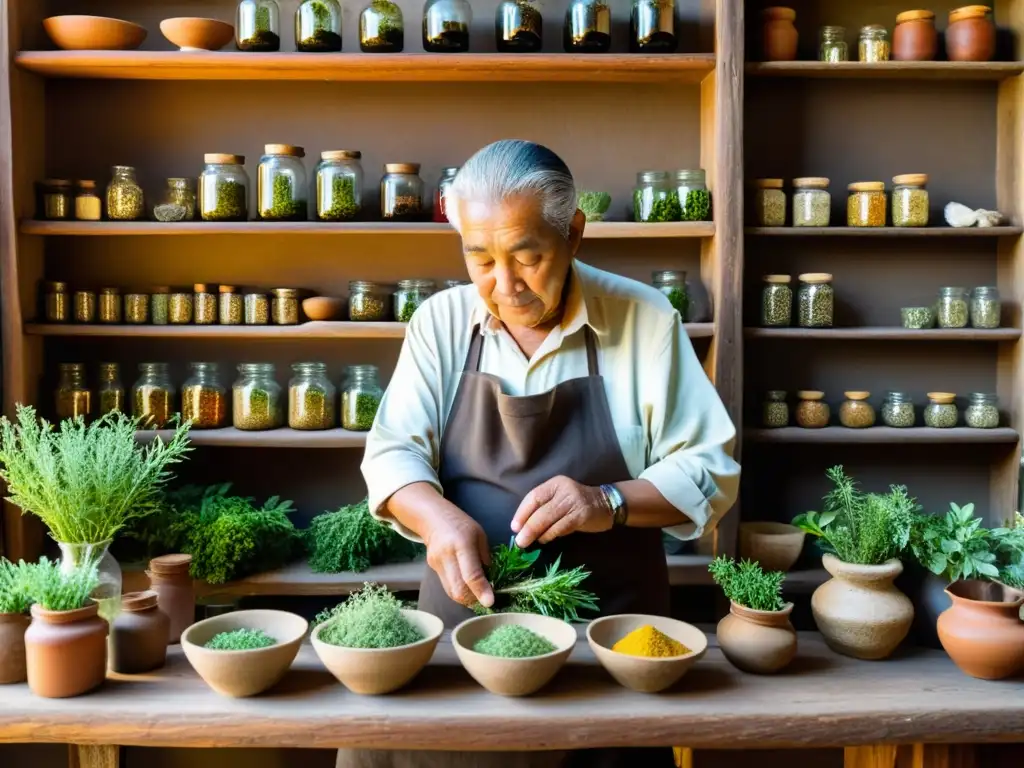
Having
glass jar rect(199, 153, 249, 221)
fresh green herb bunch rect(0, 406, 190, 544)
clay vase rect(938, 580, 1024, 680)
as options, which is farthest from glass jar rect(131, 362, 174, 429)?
clay vase rect(938, 580, 1024, 680)

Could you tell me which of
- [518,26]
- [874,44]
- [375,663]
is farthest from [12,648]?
[874,44]

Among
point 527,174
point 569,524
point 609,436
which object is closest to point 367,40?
point 527,174

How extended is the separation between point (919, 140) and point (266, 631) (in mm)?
2825

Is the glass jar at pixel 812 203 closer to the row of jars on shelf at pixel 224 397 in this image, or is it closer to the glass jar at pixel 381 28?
the glass jar at pixel 381 28

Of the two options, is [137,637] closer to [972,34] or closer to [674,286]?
[674,286]

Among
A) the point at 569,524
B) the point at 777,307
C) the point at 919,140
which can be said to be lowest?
the point at 569,524

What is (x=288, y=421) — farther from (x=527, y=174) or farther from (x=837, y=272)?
(x=837, y=272)

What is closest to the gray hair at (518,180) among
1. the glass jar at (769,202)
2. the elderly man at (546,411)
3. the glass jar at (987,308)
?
the elderly man at (546,411)

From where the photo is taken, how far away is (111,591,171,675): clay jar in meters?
1.47

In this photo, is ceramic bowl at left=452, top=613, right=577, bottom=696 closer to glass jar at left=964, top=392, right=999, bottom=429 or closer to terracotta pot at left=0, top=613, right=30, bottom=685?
terracotta pot at left=0, top=613, right=30, bottom=685

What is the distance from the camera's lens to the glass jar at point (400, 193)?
9.58 ft

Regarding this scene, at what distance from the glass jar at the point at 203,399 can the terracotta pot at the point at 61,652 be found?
5.25ft

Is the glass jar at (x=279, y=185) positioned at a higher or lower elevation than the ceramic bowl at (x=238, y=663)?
higher

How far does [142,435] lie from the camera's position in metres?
2.85
